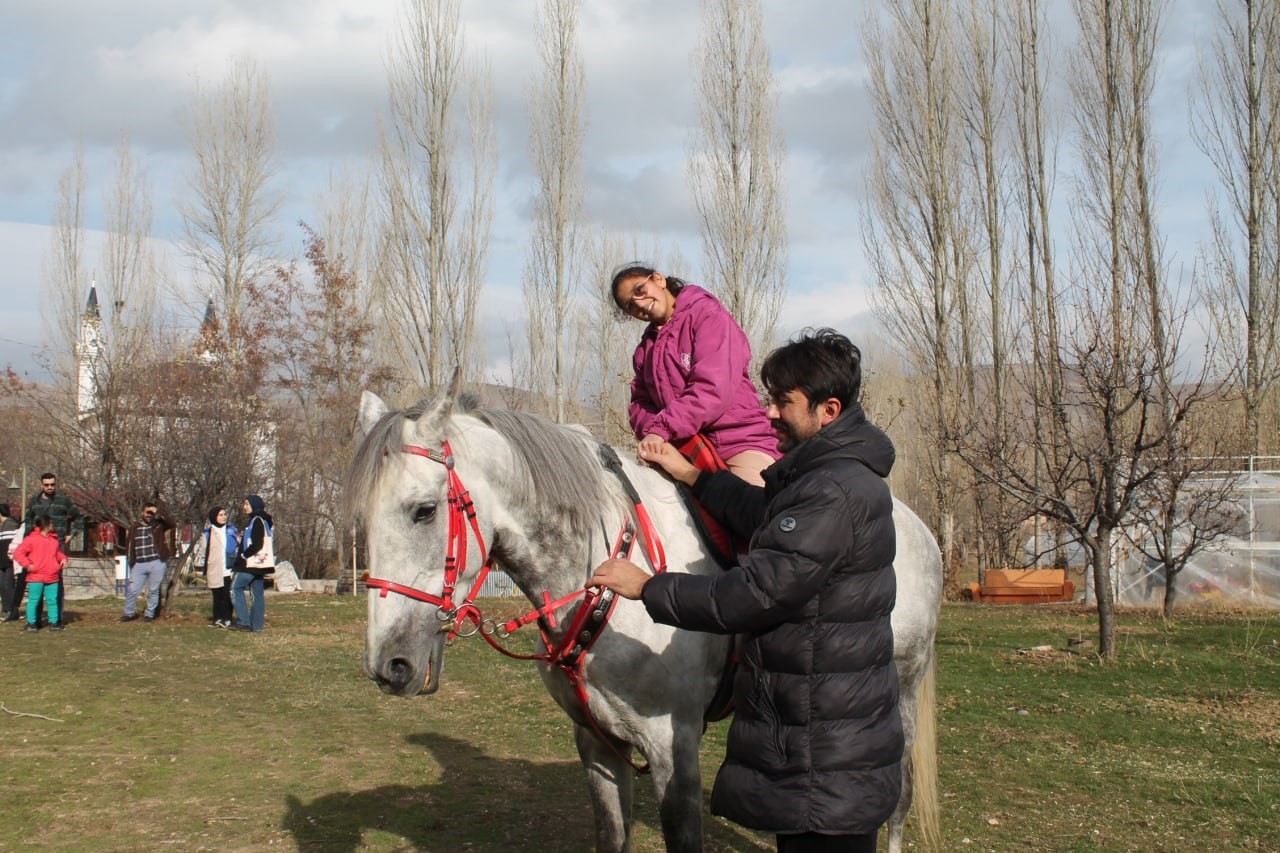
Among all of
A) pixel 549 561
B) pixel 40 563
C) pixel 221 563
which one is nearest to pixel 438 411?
pixel 549 561

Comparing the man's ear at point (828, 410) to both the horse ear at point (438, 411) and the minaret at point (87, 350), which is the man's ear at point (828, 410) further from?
the minaret at point (87, 350)

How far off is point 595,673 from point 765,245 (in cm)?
2119

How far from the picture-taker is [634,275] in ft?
12.7

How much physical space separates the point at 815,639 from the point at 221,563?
14.0 m

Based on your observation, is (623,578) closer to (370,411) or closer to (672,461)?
(672,461)

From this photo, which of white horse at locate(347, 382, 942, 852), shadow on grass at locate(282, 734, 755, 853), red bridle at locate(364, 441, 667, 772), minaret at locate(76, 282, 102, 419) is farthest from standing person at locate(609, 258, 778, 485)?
minaret at locate(76, 282, 102, 419)

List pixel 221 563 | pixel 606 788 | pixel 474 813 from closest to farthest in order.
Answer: pixel 606 788
pixel 474 813
pixel 221 563

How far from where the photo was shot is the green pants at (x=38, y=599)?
1322cm

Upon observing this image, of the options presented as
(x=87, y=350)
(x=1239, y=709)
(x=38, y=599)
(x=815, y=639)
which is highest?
(x=87, y=350)

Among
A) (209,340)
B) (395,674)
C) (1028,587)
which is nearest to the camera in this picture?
(395,674)

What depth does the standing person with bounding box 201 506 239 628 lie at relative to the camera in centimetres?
1462

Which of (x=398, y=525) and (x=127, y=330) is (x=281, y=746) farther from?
(x=127, y=330)

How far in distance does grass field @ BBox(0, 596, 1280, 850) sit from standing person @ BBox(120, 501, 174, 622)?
2.25 meters

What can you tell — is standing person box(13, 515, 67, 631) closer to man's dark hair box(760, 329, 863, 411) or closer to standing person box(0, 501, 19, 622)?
standing person box(0, 501, 19, 622)
